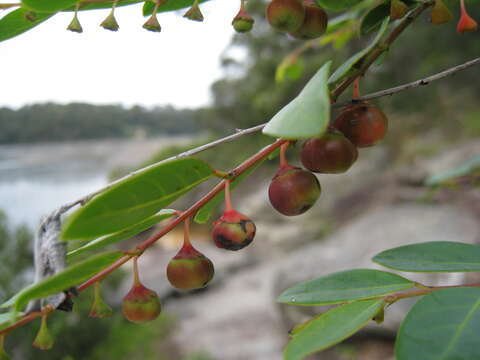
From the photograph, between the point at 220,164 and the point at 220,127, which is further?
the point at 220,127

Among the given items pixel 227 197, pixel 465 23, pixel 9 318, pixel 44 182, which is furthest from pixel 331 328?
pixel 44 182

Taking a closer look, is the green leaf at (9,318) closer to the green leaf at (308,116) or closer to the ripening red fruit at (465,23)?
the green leaf at (308,116)

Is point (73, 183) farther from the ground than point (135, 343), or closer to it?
farther from the ground

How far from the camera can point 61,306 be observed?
42 centimetres

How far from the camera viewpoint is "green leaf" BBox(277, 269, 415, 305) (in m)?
0.51

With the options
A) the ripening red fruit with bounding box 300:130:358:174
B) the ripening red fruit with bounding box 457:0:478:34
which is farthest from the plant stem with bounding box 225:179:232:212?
the ripening red fruit with bounding box 457:0:478:34

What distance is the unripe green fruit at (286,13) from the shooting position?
0.57 meters

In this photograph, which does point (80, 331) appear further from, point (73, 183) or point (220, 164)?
point (220, 164)

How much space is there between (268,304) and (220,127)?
743 centimetres

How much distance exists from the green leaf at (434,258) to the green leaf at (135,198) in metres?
0.29

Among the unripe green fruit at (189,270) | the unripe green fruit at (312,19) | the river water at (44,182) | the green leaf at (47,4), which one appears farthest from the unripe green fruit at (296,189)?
the river water at (44,182)

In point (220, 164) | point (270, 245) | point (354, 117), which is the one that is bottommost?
point (220, 164)

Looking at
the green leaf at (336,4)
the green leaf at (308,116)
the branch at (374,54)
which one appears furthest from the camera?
the green leaf at (336,4)

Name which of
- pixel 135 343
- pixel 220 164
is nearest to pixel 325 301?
pixel 135 343
